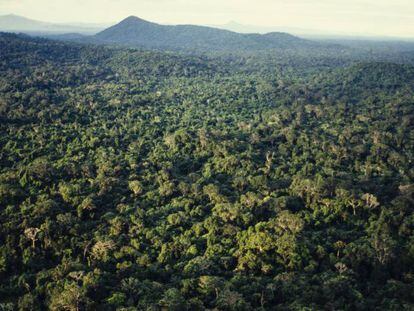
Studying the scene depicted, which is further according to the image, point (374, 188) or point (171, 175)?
point (171, 175)

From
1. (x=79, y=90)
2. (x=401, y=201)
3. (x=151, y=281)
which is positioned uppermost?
(x=79, y=90)

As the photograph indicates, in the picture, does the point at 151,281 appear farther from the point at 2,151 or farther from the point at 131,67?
the point at 131,67

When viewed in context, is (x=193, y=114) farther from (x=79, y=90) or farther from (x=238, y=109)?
(x=79, y=90)

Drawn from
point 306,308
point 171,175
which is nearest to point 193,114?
point 171,175

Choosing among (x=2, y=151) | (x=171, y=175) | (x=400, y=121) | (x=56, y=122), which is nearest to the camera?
(x=171, y=175)

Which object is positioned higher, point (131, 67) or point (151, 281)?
point (131, 67)

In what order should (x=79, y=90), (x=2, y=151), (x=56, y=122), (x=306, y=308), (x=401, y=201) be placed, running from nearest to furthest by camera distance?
(x=306, y=308)
(x=401, y=201)
(x=2, y=151)
(x=56, y=122)
(x=79, y=90)

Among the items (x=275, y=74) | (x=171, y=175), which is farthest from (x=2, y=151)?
(x=275, y=74)
